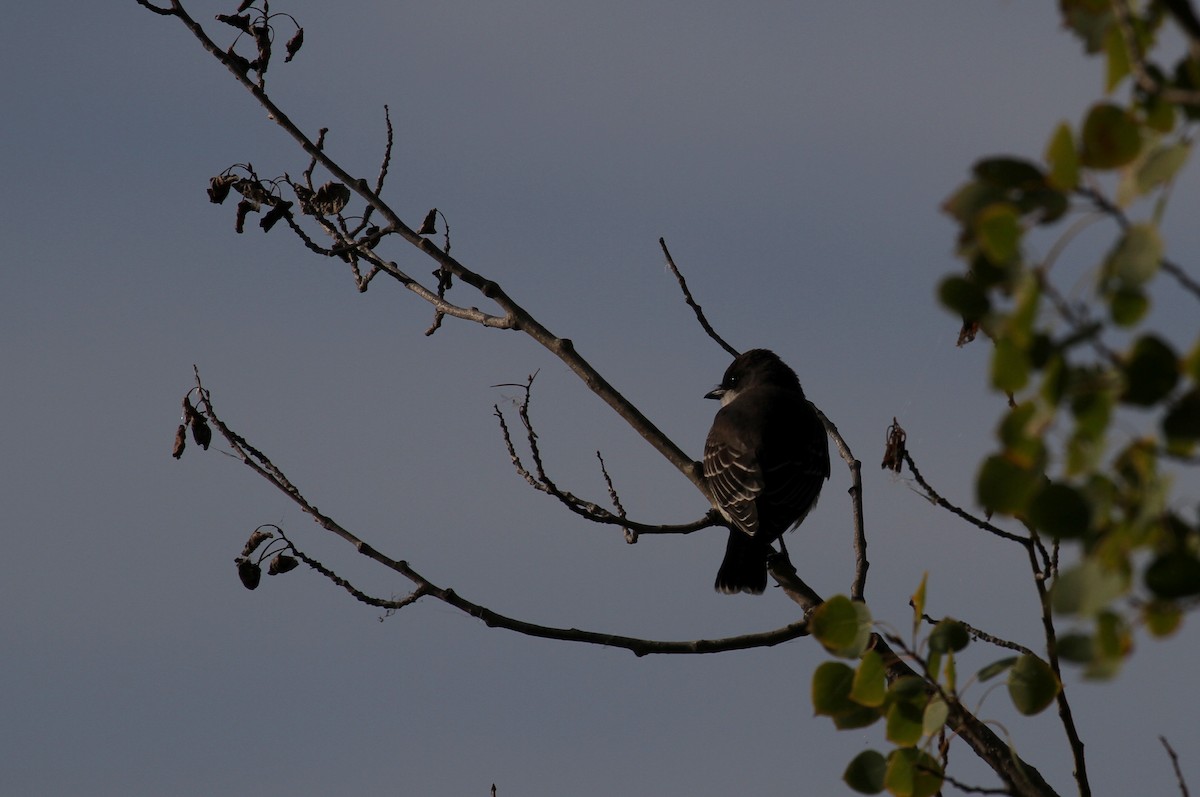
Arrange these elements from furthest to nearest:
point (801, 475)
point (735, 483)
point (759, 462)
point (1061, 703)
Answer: point (801, 475) → point (759, 462) → point (735, 483) → point (1061, 703)

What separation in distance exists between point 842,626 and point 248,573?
3.82 m

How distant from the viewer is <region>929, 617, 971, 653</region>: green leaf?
256cm

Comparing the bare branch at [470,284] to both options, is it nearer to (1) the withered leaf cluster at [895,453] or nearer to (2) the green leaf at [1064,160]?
(1) the withered leaf cluster at [895,453]

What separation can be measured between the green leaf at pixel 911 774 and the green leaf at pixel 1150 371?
50.0 inches

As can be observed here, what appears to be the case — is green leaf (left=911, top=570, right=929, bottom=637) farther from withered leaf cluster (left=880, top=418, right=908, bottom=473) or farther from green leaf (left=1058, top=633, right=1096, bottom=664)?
withered leaf cluster (left=880, top=418, right=908, bottom=473)

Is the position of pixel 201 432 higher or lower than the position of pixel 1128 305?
higher

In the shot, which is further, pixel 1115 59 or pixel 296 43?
pixel 296 43

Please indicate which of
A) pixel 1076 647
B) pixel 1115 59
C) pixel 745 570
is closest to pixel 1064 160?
pixel 1115 59

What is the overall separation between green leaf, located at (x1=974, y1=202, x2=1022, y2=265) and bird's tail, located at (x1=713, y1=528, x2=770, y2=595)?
20.3 ft

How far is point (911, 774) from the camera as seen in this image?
8.32 feet

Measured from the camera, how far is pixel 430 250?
547 centimetres

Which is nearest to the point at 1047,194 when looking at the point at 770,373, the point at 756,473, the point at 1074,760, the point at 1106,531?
the point at 1106,531

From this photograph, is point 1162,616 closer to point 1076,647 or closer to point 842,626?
point 1076,647

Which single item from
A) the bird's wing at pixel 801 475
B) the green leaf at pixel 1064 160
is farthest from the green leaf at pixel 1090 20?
the bird's wing at pixel 801 475
